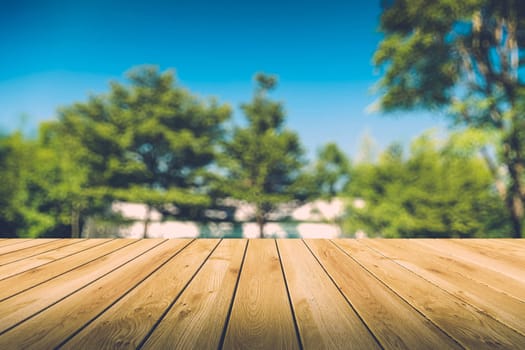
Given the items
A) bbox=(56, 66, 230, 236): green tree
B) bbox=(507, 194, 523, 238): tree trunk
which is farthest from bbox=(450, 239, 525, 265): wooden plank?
bbox=(56, 66, 230, 236): green tree

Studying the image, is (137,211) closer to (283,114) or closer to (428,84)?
(283,114)

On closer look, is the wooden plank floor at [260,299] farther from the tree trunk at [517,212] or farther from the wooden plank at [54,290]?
the tree trunk at [517,212]

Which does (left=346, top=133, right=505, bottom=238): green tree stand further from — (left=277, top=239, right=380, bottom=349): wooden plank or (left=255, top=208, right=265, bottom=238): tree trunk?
(left=277, top=239, right=380, bottom=349): wooden plank

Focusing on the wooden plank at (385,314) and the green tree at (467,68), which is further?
the green tree at (467,68)

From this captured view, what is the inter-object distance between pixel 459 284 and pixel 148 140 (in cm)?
1429

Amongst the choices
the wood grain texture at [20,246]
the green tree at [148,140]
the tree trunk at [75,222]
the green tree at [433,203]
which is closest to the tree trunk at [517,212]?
the green tree at [433,203]

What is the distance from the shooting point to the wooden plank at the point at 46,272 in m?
1.08

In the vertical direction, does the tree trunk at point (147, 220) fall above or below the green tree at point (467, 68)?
below

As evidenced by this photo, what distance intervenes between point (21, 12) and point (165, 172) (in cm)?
822

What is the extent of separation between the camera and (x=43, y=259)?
152cm

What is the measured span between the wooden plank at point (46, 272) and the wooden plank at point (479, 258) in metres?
2.41

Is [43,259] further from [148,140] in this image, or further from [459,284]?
[148,140]

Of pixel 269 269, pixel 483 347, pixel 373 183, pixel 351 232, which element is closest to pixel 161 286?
pixel 269 269

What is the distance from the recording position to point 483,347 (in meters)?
0.71
